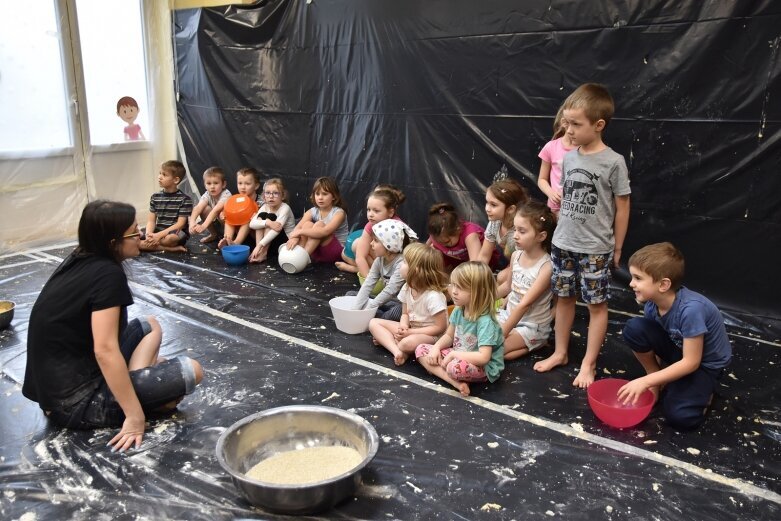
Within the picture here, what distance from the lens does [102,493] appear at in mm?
2137

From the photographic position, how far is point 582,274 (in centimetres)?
295

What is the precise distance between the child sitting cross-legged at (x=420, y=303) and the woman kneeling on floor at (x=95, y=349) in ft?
3.51

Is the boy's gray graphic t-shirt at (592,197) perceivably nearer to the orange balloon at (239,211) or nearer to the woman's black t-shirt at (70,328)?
the woman's black t-shirt at (70,328)

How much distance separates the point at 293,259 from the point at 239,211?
0.88 metres

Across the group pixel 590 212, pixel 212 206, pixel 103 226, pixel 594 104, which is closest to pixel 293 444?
pixel 103 226

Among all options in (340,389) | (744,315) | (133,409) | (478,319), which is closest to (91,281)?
(133,409)

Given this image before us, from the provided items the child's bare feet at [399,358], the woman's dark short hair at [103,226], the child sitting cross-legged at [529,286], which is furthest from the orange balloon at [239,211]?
the woman's dark short hair at [103,226]

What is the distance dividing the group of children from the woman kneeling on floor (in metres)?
1.18

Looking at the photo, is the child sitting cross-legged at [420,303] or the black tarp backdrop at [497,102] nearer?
the child sitting cross-legged at [420,303]

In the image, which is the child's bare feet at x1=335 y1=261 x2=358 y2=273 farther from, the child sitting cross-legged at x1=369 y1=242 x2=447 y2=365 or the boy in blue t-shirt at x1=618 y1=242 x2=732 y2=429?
the boy in blue t-shirt at x1=618 y1=242 x2=732 y2=429

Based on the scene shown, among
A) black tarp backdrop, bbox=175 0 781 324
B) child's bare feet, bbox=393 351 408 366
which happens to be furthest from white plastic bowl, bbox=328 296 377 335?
black tarp backdrop, bbox=175 0 781 324

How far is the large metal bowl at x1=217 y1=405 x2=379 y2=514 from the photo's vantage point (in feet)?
6.42

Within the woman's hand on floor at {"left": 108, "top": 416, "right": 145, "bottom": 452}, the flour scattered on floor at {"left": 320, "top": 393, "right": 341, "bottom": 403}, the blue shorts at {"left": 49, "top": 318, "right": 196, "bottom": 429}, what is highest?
the blue shorts at {"left": 49, "top": 318, "right": 196, "bottom": 429}

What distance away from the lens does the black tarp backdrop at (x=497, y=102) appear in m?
3.71
